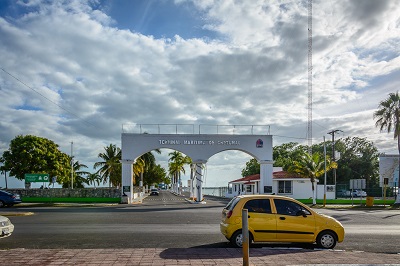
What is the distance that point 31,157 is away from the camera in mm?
53344

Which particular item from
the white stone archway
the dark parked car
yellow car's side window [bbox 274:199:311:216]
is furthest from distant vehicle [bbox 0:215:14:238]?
the white stone archway

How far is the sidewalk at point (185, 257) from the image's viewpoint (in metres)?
9.05

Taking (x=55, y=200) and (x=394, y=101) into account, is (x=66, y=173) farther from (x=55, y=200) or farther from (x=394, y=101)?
(x=394, y=101)

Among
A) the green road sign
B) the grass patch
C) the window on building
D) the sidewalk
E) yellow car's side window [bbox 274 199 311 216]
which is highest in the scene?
yellow car's side window [bbox 274 199 311 216]

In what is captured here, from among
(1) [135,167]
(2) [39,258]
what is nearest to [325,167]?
(1) [135,167]

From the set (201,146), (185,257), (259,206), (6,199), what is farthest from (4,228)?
(201,146)

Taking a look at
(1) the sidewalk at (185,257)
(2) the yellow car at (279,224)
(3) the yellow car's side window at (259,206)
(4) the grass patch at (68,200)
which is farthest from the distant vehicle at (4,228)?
(4) the grass patch at (68,200)

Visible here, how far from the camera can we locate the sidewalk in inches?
356

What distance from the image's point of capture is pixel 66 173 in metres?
60.9

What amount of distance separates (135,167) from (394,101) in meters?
37.3

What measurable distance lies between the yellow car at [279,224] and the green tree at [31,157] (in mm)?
47463

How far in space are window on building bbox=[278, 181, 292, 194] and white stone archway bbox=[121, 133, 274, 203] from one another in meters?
9.20

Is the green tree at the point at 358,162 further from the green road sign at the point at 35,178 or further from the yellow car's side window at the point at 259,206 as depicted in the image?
the yellow car's side window at the point at 259,206

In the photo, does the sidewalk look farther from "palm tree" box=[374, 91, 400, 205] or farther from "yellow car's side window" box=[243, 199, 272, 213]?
"palm tree" box=[374, 91, 400, 205]
